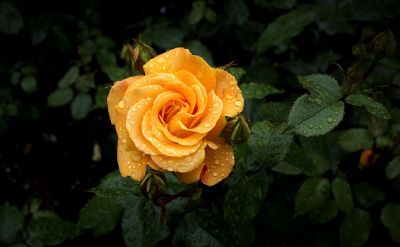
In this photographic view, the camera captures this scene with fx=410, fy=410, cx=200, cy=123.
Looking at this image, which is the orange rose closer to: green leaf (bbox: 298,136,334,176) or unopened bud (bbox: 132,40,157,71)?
unopened bud (bbox: 132,40,157,71)

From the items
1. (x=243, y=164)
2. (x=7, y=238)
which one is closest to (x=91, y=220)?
(x=7, y=238)

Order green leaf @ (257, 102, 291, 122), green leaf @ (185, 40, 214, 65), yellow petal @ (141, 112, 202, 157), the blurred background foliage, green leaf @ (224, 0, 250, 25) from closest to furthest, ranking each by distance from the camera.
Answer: yellow petal @ (141, 112, 202, 157), the blurred background foliage, green leaf @ (257, 102, 291, 122), green leaf @ (185, 40, 214, 65), green leaf @ (224, 0, 250, 25)

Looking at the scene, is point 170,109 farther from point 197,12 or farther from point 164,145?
point 197,12

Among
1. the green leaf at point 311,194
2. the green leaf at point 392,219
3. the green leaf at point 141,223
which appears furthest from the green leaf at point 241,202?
the green leaf at point 392,219

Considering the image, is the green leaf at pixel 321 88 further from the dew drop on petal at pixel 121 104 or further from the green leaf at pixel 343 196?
the dew drop on petal at pixel 121 104

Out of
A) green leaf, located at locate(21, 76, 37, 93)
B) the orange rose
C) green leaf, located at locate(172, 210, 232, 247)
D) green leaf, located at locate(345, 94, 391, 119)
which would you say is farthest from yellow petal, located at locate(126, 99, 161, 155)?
green leaf, located at locate(21, 76, 37, 93)

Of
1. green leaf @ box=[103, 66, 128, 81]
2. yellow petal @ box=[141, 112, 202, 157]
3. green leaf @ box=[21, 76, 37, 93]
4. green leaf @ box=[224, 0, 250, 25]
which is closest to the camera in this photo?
yellow petal @ box=[141, 112, 202, 157]

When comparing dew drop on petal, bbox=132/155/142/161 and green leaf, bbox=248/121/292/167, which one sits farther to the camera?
green leaf, bbox=248/121/292/167
